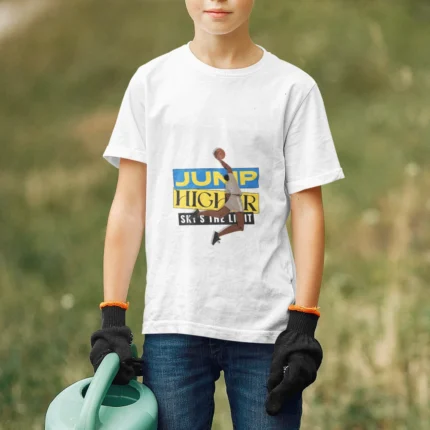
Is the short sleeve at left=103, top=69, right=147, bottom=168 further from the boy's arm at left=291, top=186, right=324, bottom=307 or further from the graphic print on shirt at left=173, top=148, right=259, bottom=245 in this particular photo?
the boy's arm at left=291, top=186, right=324, bottom=307

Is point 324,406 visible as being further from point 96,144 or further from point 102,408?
point 96,144

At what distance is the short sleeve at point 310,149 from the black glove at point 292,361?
35 centimetres

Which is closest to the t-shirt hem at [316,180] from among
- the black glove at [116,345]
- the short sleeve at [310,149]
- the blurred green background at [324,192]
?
the short sleeve at [310,149]

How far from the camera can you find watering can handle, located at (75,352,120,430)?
199 cm

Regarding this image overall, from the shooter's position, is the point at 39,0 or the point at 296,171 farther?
the point at 39,0

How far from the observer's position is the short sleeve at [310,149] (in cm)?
222

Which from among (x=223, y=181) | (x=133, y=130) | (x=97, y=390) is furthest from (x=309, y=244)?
(x=97, y=390)

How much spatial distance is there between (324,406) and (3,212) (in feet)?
9.24

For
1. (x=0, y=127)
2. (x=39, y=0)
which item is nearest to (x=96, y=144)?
(x=0, y=127)

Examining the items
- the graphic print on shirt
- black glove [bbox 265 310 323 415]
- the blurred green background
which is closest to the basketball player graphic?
the graphic print on shirt

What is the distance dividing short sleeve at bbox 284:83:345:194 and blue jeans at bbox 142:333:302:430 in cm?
46

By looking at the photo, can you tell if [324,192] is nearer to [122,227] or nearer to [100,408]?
[122,227]

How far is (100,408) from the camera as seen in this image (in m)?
2.15

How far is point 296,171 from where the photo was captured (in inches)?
88.4
